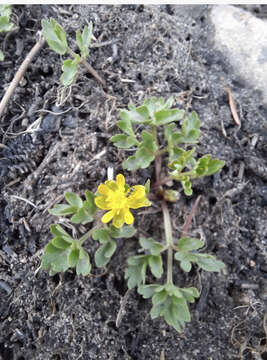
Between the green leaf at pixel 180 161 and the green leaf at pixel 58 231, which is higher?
the green leaf at pixel 180 161

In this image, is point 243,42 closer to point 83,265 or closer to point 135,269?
point 135,269

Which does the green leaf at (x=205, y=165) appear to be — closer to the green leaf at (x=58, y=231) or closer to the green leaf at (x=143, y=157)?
the green leaf at (x=143, y=157)

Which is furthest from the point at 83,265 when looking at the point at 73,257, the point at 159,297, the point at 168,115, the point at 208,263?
the point at 168,115

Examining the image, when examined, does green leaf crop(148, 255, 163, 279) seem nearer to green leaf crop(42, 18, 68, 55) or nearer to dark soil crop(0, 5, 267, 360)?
dark soil crop(0, 5, 267, 360)

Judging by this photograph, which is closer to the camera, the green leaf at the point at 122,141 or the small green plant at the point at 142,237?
the small green plant at the point at 142,237

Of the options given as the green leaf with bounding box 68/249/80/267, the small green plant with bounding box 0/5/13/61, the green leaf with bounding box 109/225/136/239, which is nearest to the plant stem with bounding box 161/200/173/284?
the green leaf with bounding box 109/225/136/239

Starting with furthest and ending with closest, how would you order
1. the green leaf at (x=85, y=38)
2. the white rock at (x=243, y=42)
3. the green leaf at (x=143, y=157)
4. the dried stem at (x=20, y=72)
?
the white rock at (x=243, y=42) < the dried stem at (x=20, y=72) < the green leaf at (x=85, y=38) < the green leaf at (x=143, y=157)

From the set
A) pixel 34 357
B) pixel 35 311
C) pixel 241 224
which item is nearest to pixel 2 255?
pixel 35 311

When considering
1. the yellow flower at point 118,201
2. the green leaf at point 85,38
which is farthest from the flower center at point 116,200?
the green leaf at point 85,38
